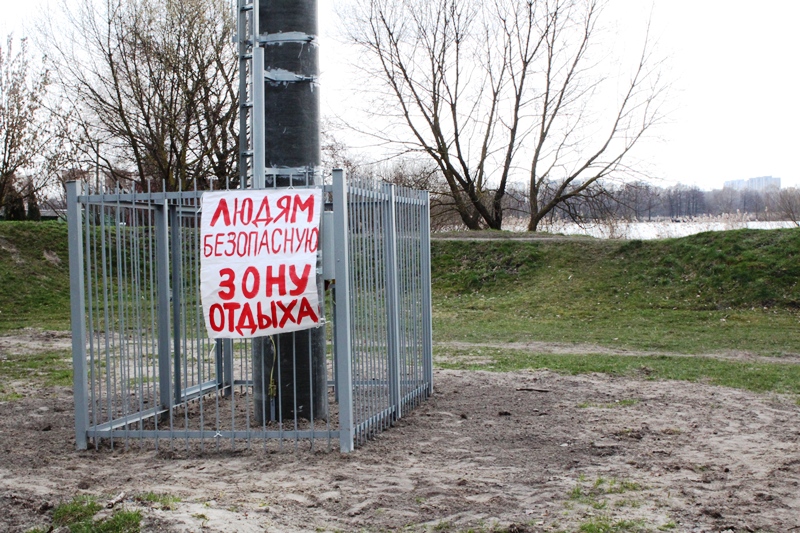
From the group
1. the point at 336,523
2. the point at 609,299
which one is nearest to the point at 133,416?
the point at 336,523

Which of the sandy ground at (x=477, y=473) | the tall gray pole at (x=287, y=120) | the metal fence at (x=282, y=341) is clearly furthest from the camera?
the tall gray pole at (x=287, y=120)

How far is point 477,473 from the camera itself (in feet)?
17.8

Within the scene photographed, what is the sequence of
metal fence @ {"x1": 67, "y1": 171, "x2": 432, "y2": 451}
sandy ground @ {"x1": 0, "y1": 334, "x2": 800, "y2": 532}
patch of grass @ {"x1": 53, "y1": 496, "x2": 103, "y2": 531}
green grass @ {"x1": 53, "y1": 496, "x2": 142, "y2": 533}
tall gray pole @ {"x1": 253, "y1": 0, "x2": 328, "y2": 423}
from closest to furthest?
green grass @ {"x1": 53, "y1": 496, "x2": 142, "y2": 533} → patch of grass @ {"x1": 53, "y1": 496, "x2": 103, "y2": 531} → sandy ground @ {"x1": 0, "y1": 334, "x2": 800, "y2": 532} → metal fence @ {"x1": 67, "y1": 171, "x2": 432, "y2": 451} → tall gray pole @ {"x1": 253, "y1": 0, "x2": 328, "y2": 423}

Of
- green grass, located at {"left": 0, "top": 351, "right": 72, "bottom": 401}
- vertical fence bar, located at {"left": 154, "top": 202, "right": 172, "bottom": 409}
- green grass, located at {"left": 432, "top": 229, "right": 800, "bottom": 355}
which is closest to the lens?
vertical fence bar, located at {"left": 154, "top": 202, "right": 172, "bottom": 409}

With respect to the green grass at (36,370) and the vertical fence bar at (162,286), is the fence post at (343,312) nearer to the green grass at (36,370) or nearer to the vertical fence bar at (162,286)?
the vertical fence bar at (162,286)

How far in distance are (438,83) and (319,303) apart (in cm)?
2458

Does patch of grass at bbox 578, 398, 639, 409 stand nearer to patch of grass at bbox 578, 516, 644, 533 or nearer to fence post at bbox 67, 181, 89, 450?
patch of grass at bbox 578, 516, 644, 533

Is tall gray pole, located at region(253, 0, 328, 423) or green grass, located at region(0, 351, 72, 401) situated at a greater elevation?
tall gray pole, located at region(253, 0, 328, 423)

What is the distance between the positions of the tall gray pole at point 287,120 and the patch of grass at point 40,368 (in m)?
3.75

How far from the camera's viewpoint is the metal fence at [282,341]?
19.7 feet

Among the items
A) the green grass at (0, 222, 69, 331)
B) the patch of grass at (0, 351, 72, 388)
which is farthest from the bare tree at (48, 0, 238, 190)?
the patch of grass at (0, 351, 72, 388)

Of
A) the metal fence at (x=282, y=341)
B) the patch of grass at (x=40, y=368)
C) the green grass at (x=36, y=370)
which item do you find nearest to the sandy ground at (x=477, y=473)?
the metal fence at (x=282, y=341)

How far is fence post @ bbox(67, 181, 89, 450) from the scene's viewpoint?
243 inches

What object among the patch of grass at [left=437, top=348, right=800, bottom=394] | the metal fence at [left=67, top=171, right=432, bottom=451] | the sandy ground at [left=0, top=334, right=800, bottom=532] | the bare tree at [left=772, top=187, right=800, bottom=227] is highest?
the bare tree at [left=772, top=187, right=800, bottom=227]
